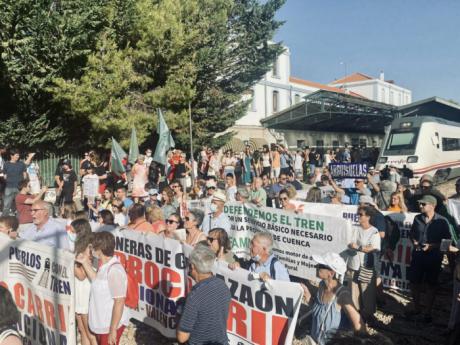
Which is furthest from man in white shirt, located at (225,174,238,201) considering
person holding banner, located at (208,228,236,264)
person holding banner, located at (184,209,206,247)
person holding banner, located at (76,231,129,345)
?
person holding banner, located at (76,231,129,345)

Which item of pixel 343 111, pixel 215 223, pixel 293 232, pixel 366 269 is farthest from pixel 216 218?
pixel 343 111

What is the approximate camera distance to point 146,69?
A: 18.0 meters

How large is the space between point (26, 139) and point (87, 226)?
36.4 feet

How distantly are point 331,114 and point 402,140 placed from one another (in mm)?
14189

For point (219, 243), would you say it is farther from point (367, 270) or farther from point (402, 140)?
point (402, 140)

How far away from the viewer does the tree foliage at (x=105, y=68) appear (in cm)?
1334

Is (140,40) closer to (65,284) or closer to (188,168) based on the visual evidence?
(188,168)

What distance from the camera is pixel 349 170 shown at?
11656 mm

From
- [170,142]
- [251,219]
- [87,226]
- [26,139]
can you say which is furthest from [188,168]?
[87,226]

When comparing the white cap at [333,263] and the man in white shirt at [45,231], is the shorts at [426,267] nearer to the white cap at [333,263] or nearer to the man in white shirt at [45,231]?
the white cap at [333,263]

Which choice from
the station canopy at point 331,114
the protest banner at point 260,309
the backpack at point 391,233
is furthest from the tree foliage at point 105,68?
the station canopy at point 331,114

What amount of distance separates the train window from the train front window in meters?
Answer: 2.29

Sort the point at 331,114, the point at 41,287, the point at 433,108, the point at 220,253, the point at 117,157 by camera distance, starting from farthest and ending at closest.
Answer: the point at 331,114
the point at 433,108
the point at 117,157
the point at 220,253
the point at 41,287

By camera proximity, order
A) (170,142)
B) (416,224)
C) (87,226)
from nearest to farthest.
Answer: (87,226) → (416,224) → (170,142)
